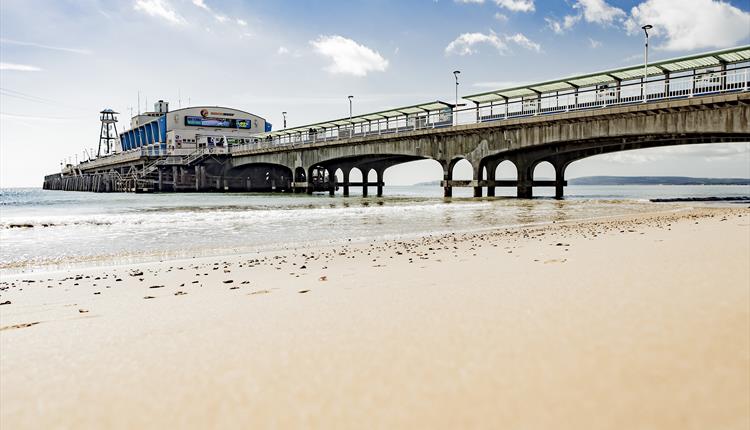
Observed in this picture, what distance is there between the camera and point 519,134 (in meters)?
34.9

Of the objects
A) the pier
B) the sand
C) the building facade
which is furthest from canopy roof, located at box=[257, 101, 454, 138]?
the sand

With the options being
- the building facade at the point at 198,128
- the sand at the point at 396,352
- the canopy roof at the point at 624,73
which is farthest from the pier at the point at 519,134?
the sand at the point at 396,352

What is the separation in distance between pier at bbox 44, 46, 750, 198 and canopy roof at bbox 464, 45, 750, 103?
0.07m

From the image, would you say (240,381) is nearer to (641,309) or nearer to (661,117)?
(641,309)

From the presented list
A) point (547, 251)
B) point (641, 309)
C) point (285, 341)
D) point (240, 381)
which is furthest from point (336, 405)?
point (547, 251)

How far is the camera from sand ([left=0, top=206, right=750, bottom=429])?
7.47 ft

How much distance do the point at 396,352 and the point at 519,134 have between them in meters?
34.1

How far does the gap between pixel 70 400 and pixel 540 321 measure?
3.02 metres

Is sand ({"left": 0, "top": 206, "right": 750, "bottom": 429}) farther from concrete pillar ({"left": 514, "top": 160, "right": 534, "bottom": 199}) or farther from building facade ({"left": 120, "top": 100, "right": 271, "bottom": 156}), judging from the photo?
building facade ({"left": 120, "top": 100, "right": 271, "bottom": 156})

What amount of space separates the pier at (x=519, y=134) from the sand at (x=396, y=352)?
25.1 m

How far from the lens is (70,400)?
8.36 feet

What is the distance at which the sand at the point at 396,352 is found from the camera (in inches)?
89.7

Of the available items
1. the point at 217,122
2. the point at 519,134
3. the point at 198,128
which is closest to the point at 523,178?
the point at 519,134

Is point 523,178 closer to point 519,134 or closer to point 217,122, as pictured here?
point 519,134
